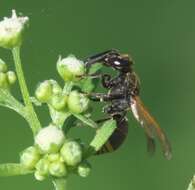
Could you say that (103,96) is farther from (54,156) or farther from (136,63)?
(136,63)

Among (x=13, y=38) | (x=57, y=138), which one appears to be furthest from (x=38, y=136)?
(x=13, y=38)

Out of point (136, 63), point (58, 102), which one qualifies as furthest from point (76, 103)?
point (136, 63)

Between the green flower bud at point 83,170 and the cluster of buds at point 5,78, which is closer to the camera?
the green flower bud at point 83,170

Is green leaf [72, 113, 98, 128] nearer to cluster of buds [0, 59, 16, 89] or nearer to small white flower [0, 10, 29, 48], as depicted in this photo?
cluster of buds [0, 59, 16, 89]

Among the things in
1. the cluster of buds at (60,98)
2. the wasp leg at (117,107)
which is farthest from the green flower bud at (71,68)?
the wasp leg at (117,107)

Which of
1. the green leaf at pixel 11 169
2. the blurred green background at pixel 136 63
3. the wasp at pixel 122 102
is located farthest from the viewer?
the blurred green background at pixel 136 63

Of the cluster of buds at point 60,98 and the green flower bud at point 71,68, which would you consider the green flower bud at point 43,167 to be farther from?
the green flower bud at point 71,68
